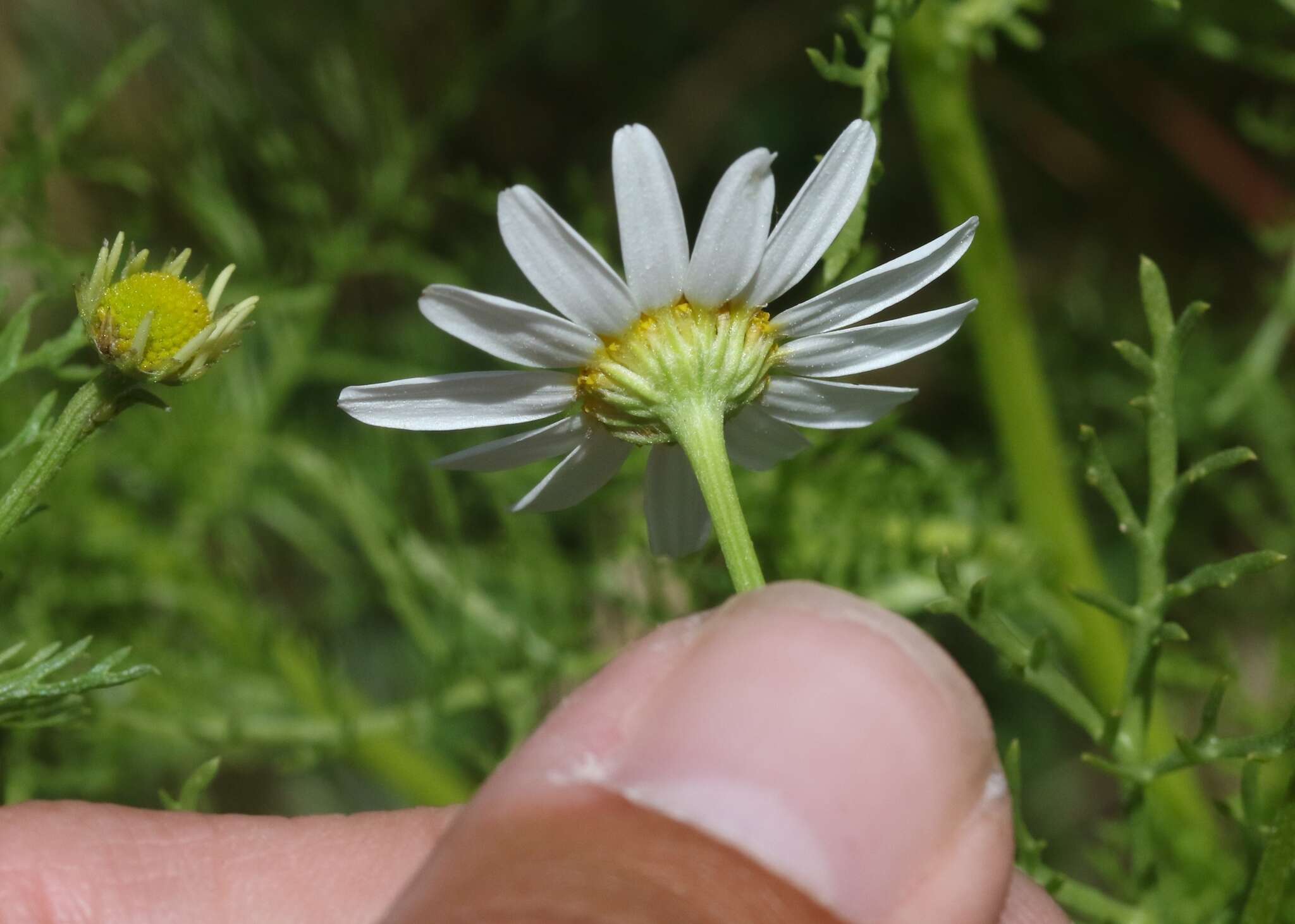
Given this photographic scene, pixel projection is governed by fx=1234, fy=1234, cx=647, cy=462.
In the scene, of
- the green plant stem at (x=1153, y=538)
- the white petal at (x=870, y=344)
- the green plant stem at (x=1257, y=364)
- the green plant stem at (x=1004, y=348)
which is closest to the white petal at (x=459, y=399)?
the white petal at (x=870, y=344)

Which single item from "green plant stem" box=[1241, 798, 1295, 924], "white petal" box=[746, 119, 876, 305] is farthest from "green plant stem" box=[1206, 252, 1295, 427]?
"white petal" box=[746, 119, 876, 305]

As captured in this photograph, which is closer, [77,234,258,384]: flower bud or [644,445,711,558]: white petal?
[77,234,258,384]: flower bud

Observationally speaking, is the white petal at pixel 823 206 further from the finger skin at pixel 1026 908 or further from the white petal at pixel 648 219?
the finger skin at pixel 1026 908

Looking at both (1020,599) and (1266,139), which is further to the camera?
(1266,139)

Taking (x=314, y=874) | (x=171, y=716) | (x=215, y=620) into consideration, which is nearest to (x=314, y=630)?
(x=215, y=620)

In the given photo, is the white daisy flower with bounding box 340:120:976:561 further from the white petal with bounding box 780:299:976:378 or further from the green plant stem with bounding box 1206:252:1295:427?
the green plant stem with bounding box 1206:252:1295:427

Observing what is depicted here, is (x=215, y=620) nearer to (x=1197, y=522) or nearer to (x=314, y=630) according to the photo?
(x=314, y=630)

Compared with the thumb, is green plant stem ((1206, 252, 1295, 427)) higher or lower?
lower
